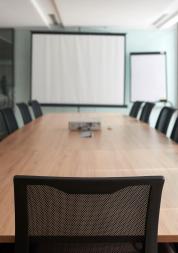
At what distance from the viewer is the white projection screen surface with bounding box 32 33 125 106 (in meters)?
7.77

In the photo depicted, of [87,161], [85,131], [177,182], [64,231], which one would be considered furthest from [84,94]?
[64,231]

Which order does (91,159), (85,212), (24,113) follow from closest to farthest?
(85,212) → (91,159) → (24,113)

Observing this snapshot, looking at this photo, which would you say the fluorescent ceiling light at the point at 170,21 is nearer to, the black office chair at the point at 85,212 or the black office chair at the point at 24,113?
the black office chair at the point at 24,113

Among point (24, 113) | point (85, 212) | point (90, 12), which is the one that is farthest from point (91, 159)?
point (90, 12)

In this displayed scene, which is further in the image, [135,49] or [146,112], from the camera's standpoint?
[135,49]

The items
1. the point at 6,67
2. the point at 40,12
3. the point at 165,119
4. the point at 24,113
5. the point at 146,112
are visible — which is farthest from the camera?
the point at 6,67

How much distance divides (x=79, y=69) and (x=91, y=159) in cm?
554

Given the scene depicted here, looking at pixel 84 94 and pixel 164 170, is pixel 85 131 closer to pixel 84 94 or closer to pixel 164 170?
pixel 164 170

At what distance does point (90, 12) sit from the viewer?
6066 millimetres

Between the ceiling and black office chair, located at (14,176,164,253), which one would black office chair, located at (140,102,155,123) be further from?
black office chair, located at (14,176,164,253)

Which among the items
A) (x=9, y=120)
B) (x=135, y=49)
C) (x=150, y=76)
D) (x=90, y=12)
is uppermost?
(x=90, y=12)

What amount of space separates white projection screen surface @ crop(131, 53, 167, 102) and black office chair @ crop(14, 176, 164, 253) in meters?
6.91

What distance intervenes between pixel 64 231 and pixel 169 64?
744cm

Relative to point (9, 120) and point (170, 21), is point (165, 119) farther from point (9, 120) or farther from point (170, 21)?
point (170, 21)
